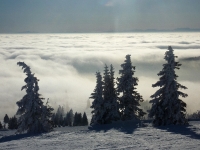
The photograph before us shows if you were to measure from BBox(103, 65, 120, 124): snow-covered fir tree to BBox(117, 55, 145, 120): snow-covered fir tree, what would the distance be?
32.8 inches

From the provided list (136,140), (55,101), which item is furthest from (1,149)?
(55,101)

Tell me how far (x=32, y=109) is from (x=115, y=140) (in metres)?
10.3

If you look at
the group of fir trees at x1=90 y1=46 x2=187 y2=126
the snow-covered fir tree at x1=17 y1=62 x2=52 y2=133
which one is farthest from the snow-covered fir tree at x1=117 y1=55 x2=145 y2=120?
the snow-covered fir tree at x1=17 y1=62 x2=52 y2=133

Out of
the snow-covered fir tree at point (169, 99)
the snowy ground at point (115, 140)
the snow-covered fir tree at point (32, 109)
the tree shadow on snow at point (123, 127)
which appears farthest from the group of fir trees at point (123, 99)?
the snow-covered fir tree at point (32, 109)

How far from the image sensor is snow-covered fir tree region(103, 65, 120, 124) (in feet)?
104

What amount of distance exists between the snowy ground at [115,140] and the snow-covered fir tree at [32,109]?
348cm

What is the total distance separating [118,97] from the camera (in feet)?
105

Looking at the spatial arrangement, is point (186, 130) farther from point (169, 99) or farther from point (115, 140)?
point (115, 140)

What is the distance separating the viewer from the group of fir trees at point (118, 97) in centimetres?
3081

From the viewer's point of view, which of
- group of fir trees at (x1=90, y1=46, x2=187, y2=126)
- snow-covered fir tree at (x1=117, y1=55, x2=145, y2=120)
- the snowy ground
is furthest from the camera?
snow-covered fir tree at (x1=117, y1=55, x2=145, y2=120)

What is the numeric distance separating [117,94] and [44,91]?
152573mm

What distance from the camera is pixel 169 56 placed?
2581cm

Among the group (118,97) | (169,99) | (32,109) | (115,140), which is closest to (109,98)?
(118,97)

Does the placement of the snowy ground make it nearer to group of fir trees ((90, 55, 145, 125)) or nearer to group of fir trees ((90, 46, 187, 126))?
group of fir trees ((90, 46, 187, 126))
